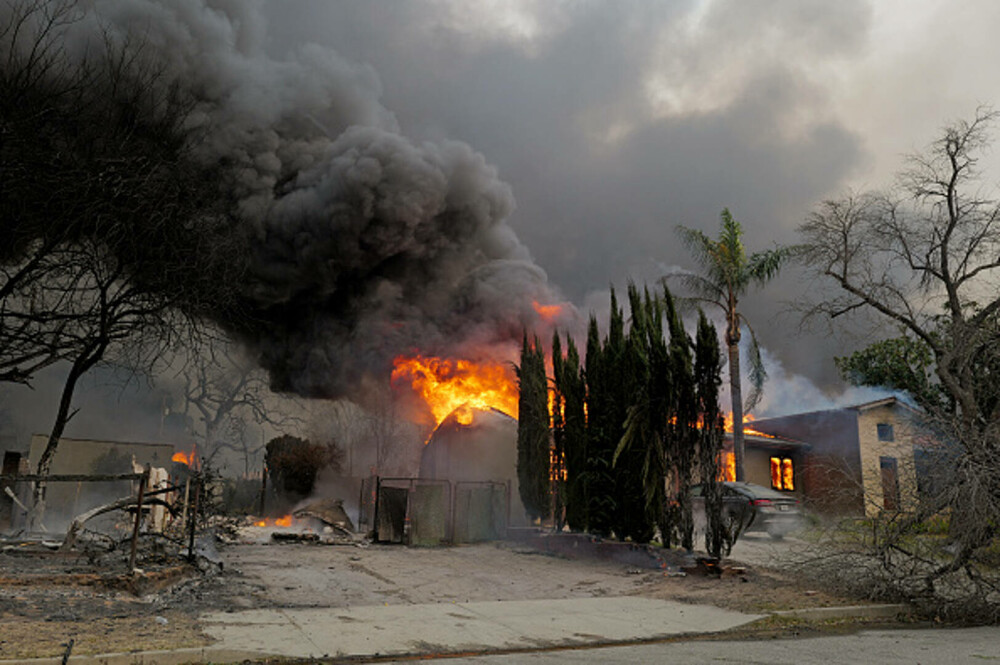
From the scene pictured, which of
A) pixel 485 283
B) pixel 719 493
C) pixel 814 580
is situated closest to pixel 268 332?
pixel 485 283

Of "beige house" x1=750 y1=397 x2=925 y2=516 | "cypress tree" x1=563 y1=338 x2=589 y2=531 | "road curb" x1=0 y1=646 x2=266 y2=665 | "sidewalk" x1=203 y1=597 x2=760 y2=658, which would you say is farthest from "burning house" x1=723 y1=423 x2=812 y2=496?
"road curb" x1=0 y1=646 x2=266 y2=665

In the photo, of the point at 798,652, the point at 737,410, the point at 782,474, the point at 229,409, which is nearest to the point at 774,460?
the point at 782,474

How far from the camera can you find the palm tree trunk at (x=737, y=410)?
22.1 m

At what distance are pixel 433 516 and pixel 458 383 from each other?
8.89m

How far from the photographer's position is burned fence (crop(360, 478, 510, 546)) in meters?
15.5

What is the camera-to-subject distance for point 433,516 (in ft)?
51.4

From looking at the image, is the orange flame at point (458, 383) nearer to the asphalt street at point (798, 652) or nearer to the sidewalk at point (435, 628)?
the sidewalk at point (435, 628)

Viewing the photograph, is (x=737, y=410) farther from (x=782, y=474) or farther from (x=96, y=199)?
(x=96, y=199)

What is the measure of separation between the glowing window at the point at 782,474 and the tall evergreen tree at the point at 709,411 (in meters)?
18.9

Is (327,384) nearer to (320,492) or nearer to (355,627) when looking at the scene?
(320,492)

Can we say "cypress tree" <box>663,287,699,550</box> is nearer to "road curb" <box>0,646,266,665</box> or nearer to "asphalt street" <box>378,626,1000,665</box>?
"asphalt street" <box>378,626,1000,665</box>

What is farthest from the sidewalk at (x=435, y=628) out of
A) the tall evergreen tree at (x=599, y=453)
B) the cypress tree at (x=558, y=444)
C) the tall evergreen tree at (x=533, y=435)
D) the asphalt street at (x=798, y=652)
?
the tall evergreen tree at (x=533, y=435)

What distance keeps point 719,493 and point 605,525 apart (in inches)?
126

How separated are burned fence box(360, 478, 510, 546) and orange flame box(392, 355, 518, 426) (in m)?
6.12
